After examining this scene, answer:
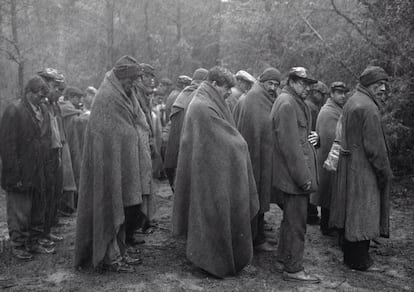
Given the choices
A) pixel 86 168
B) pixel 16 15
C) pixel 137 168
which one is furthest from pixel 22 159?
pixel 16 15

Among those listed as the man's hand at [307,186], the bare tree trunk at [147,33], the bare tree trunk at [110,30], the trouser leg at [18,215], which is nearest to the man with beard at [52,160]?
the trouser leg at [18,215]

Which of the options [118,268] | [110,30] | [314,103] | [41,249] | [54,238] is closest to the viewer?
[118,268]

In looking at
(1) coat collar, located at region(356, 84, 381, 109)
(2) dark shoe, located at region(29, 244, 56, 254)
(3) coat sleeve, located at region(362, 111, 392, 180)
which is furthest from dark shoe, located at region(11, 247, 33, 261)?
(1) coat collar, located at region(356, 84, 381, 109)

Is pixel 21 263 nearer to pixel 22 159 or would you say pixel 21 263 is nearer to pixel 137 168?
pixel 22 159

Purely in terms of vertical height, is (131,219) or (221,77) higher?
(221,77)

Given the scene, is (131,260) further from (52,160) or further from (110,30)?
(110,30)

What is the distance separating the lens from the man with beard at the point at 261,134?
6.09 m

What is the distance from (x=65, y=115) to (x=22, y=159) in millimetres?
2936

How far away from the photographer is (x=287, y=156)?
4.92 metres

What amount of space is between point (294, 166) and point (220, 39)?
12.3 metres

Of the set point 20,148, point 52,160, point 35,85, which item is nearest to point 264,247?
point 52,160

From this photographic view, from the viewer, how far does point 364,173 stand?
17.3ft

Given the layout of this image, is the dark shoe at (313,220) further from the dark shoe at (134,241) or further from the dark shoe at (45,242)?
the dark shoe at (45,242)

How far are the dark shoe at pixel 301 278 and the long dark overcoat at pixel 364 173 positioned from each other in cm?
65
